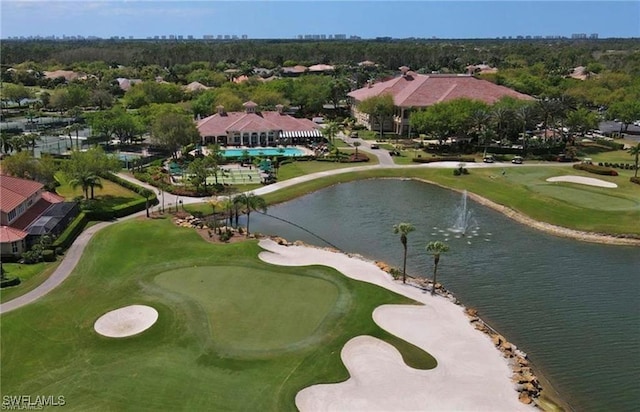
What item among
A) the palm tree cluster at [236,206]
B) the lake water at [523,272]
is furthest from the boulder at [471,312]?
the palm tree cluster at [236,206]

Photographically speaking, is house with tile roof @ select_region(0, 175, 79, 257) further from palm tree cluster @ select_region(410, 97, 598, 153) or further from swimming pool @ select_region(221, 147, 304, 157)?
palm tree cluster @ select_region(410, 97, 598, 153)

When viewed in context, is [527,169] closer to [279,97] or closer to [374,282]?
[374,282]

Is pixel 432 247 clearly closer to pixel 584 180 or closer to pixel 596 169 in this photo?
pixel 584 180

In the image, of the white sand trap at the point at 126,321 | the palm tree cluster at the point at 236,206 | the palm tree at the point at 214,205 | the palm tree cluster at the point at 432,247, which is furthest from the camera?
the palm tree at the point at 214,205

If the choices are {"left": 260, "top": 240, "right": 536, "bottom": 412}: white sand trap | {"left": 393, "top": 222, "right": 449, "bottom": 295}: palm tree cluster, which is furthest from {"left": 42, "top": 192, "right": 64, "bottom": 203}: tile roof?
{"left": 260, "top": 240, "right": 536, "bottom": 412}: white sand trap

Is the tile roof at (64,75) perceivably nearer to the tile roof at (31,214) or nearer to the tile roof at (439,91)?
the tile roof at (439,91)
